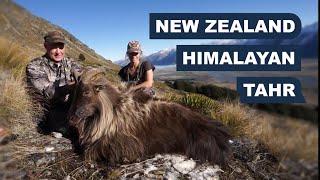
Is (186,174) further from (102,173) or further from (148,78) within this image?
(148,78)

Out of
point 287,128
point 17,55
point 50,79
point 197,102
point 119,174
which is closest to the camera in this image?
point 119,174

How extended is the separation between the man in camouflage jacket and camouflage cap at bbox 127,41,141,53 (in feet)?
2.75

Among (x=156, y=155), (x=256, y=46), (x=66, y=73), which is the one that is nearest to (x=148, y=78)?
(x=66, y=73)

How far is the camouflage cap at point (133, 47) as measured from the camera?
28.8 ft

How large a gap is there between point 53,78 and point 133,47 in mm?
1269

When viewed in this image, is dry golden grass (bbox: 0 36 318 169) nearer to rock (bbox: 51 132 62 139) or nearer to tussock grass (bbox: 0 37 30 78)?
tussock grass (bbox: 0 37 30 78)

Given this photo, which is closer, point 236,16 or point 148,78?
point 148,78

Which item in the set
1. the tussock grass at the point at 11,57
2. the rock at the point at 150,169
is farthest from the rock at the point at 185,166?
the tussock grass at the point at 11,57

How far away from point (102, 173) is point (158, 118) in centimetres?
100

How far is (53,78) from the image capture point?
27.8 feet

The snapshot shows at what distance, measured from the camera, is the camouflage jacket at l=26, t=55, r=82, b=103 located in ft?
27.3

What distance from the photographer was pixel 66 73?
28.0ft

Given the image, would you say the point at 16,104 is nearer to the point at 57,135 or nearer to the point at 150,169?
the point at 57,135

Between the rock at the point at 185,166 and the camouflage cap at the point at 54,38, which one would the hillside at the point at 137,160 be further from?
the camouflage cap at the point at 54,38
